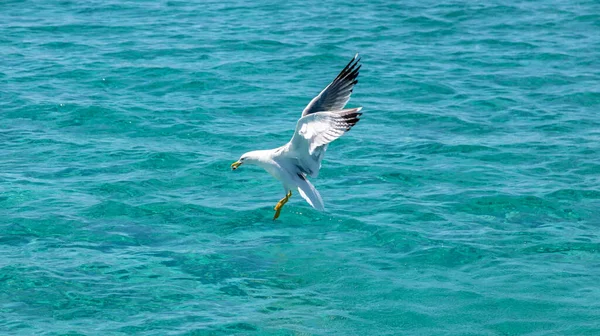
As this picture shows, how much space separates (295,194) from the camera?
14.2 m

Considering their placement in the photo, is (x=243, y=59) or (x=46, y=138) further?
(x=243, y=59)

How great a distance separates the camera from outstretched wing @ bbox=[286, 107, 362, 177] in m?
10.4

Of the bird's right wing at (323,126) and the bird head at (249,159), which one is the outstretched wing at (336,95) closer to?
the bird's right wing at (323,126)

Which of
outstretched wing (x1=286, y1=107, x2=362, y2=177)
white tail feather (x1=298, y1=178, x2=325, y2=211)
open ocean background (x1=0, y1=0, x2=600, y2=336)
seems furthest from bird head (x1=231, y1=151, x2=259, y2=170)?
open ocean background (x1=0, y1=0, x2=600, y2=336)

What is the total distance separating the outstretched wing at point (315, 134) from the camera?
1037cm

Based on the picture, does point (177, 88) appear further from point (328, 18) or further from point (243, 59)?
point (328, 18)

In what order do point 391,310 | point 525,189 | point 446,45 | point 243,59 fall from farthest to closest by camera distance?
point 446,45
point 243,59
point 525,189
point 391,310

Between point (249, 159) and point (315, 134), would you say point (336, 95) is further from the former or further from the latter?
point (249, 159)

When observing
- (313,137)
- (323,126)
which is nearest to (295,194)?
(313,137)

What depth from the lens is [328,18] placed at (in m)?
23.9

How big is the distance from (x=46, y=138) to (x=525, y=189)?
26.2 feet

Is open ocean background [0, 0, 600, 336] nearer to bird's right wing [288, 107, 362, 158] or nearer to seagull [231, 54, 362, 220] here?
seagull [231, 54, 362, 220]

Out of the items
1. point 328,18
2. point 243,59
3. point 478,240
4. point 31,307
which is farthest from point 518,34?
point 31,307

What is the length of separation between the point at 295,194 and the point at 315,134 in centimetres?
356
